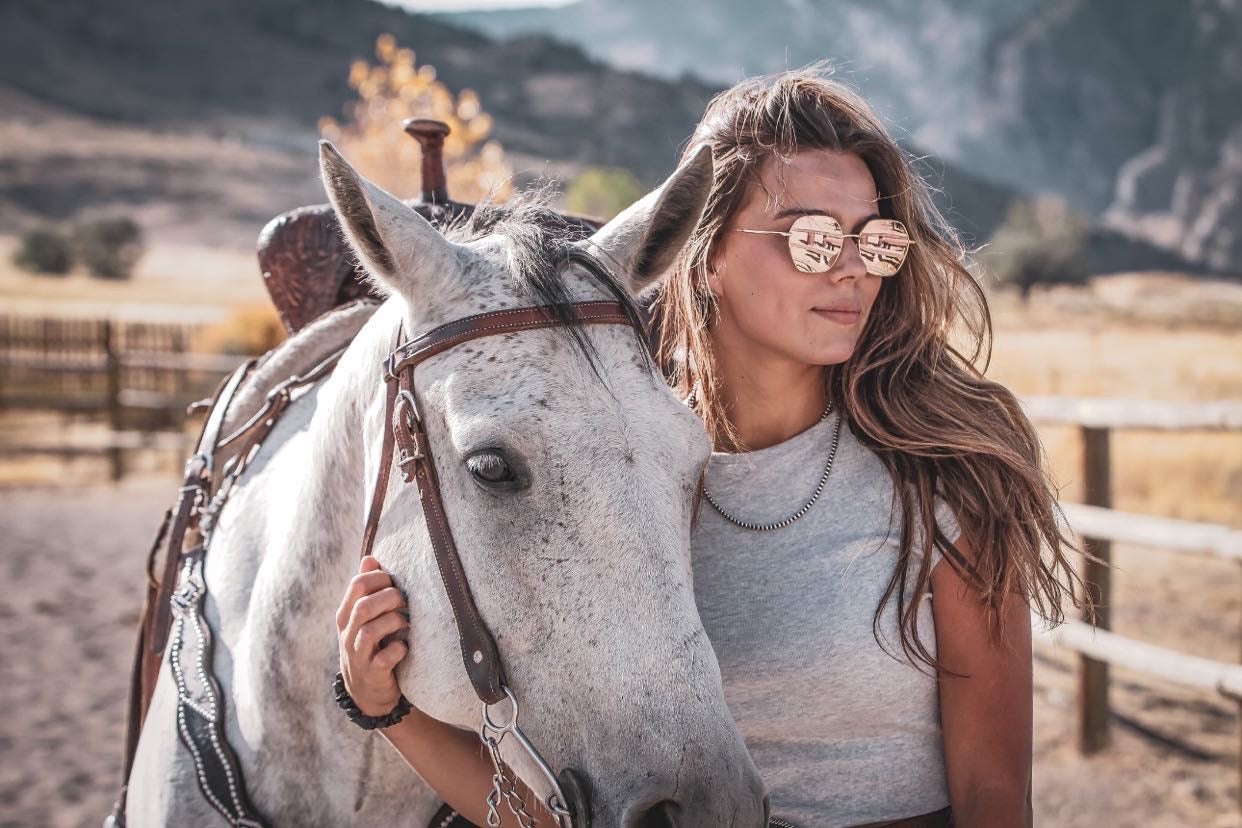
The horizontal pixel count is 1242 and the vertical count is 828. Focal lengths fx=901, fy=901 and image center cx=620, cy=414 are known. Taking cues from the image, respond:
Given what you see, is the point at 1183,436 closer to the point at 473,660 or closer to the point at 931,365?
the point at 931,365

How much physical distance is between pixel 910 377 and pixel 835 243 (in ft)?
1.21

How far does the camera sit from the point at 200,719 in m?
1.69

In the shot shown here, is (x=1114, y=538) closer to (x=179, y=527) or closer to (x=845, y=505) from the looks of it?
(x=845, y=505)

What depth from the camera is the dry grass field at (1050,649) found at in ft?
14.0

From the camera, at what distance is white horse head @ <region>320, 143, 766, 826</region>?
1177 millimetres

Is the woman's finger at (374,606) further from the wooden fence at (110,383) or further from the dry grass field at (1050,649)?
the wooden fence at (110,383)

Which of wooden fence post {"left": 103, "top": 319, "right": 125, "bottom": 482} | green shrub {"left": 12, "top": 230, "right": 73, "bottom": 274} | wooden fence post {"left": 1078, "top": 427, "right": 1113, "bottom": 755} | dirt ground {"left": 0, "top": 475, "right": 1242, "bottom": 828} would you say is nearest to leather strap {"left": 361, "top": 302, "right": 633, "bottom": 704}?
dirt ground {"left": 0, "top": 475, "right": 1242, "bottom": 828}

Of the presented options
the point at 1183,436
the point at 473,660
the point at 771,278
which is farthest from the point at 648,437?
the point at 1183,436

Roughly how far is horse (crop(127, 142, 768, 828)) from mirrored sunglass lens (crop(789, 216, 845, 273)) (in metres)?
0.21

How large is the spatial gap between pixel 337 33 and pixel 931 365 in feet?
429

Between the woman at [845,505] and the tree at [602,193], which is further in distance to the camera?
the tree at [602,193]

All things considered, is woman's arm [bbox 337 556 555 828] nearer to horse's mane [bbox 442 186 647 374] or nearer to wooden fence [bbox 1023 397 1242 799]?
horse's mane [bbox 442 186 647 374]

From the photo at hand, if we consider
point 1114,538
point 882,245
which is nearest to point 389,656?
point 882,245

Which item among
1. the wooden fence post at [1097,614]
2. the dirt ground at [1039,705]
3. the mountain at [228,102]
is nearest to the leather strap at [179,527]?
the dirt ground at [1039,705]
